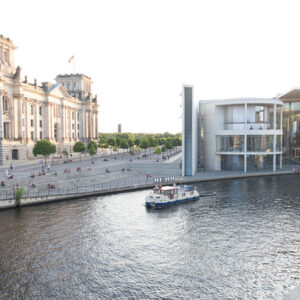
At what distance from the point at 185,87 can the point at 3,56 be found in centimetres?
5791

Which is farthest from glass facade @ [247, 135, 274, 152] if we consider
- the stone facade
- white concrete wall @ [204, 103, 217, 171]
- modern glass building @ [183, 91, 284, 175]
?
the stone facade

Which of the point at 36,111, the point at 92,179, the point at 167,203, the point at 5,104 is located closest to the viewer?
the point at 167,203

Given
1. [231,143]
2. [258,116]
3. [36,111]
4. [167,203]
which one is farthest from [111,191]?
[36,111]

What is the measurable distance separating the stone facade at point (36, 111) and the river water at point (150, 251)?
5129 centimetres

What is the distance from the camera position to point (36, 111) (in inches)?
3844

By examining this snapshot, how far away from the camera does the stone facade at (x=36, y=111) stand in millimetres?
82812

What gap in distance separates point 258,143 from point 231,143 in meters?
5.76

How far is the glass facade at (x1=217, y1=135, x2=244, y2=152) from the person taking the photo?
67312mm

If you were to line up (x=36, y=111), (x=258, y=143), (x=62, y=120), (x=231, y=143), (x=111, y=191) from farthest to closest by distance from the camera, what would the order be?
(x=62, y=120)
(x=36, y=111)
(x=231, y=143)
(x=258, y=143)
(x=111, y=191)

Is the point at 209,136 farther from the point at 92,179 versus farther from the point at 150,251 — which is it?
the point at 150,251

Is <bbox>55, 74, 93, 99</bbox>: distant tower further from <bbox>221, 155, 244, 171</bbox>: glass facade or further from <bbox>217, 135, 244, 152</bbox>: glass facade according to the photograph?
<bbox>221, 155, 244, 171</bbox>: glass facade

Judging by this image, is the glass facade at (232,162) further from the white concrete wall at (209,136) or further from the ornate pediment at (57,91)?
the ornate pediment at (57,91)

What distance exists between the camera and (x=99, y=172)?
197 feet

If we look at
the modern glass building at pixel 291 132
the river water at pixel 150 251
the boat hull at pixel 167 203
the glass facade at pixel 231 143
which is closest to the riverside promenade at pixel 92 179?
the river water at pixel 150 251
